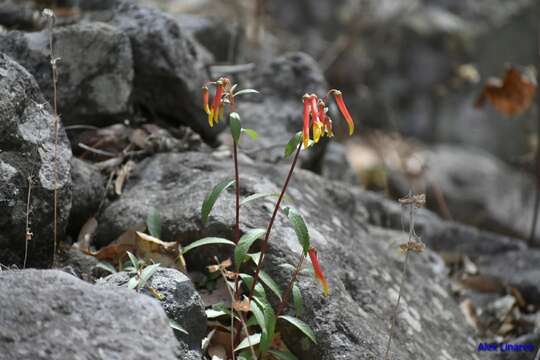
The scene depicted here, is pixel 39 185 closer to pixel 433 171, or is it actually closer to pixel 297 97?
pixel 297 97

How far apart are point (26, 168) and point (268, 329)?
1001 millimetres

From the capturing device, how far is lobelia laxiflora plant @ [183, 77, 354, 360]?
2109 mm

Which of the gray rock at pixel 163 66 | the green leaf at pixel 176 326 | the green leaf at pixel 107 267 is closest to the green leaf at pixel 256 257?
the green leaf at pixel 176 326

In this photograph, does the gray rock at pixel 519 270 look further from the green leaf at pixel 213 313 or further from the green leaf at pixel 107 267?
the green leaf at pixel 107 267

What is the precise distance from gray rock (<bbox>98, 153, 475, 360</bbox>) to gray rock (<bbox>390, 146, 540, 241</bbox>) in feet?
9.36

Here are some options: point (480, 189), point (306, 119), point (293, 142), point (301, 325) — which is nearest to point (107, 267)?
point (301, 325)

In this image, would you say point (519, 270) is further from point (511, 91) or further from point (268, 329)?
point (268, 329)

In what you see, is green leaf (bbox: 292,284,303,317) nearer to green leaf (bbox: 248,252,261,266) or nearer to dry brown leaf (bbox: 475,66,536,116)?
green leaf (bbox: 248,252,261,266)

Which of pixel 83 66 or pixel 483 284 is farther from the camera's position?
pixel 483 284

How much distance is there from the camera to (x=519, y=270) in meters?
3.97

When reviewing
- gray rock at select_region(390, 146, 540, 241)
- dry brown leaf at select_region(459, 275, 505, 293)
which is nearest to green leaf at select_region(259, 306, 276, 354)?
dry brown leaf at select_region(459, 275, 505, 293)

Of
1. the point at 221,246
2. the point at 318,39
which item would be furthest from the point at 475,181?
the point at 221,246

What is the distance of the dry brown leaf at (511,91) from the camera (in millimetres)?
4828

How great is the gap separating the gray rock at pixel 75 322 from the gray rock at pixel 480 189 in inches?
179
